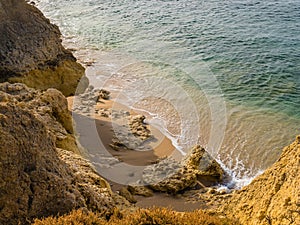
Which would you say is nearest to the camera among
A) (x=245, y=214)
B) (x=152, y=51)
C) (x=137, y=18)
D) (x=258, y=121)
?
(x=245, y=214)

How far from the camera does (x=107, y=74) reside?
2027 cm

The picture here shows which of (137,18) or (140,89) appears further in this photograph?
(137,18)

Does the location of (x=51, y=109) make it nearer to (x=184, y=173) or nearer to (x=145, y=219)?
(x=184, y=173)

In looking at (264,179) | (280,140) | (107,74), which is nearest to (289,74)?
(280,140)

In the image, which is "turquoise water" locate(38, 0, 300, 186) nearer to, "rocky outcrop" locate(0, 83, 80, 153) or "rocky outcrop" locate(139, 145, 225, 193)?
"rocky outcrop" locate(139, 145, 225, 193)

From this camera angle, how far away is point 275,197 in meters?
5.71

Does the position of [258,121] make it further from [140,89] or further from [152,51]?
[152,51]

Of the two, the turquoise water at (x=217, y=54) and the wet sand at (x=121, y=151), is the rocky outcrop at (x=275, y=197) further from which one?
the turquoise water at (x=217, y=54)

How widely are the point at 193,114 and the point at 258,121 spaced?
8.74ft

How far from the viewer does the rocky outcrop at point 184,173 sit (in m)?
10.9

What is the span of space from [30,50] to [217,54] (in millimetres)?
12230

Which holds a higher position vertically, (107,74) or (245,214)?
(245,214)

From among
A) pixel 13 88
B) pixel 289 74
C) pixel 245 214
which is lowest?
pixel 289 74

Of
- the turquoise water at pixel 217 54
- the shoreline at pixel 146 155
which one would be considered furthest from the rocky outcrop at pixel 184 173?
the turquoise water at pixel 217 54
